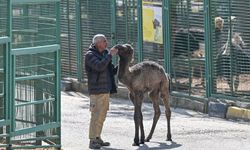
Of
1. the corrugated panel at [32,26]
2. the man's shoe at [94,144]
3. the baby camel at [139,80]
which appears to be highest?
the corrugated panel at [32,26]

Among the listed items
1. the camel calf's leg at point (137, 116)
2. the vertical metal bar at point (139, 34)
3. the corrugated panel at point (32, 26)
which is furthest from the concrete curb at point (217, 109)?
the corrugated panel at point (32, 26)

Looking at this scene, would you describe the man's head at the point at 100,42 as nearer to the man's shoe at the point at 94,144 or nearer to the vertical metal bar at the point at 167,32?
the man's shoe at the point at 94,144

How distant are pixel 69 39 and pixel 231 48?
6009 millimetres

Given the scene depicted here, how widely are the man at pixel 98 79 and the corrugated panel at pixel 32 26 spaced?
0.86m

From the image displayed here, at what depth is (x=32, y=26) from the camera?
1286cm

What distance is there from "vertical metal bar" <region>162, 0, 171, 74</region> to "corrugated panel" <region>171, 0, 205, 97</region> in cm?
7

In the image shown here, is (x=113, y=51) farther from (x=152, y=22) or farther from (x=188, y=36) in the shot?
(x=152, y=22)

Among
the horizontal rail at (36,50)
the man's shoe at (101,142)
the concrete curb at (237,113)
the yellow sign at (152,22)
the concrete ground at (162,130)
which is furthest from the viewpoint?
the yellow sign at (152,22)

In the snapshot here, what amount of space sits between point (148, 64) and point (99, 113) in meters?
1.21

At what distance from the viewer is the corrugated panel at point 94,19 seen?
21.0 metres

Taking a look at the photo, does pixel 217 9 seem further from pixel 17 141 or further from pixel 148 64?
pixel 17 141

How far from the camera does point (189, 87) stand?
61.9 feet

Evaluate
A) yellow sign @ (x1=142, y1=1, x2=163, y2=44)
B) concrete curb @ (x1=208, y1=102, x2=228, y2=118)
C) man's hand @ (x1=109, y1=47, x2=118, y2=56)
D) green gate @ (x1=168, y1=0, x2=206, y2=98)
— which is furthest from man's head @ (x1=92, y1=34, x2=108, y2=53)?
yellow sign @ (x1=142, y1=1, x2=163, y2=44)

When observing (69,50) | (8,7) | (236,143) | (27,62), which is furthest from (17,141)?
(69,50)
